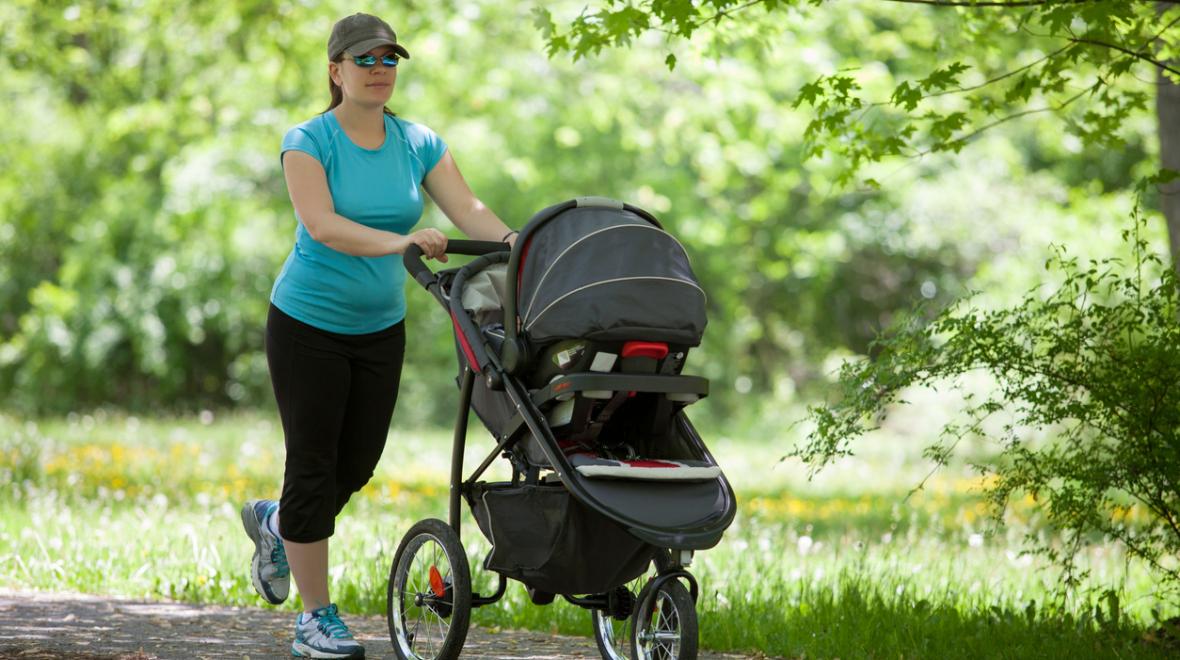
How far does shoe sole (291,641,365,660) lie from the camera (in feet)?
14.8

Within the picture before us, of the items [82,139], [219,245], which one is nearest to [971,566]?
[219,245]

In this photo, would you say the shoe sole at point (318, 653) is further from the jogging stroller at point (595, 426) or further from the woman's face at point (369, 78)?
the woman's face at point (369, 78)

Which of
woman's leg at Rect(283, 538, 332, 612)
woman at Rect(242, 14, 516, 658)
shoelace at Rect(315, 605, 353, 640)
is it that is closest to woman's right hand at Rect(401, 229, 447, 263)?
woman at Rect(242, 14, 516, 658)

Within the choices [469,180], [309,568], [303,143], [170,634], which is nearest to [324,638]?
[309,568]

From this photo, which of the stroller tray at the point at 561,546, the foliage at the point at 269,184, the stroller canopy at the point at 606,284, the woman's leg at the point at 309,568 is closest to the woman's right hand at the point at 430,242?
the stroller canopy at the point at 606,284

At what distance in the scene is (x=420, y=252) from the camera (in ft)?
13.4

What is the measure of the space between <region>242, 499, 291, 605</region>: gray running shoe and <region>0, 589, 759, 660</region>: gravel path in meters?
0.21

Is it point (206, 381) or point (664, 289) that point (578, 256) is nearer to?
point (664, 289)

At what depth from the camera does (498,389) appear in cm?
398

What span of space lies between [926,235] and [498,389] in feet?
57.5

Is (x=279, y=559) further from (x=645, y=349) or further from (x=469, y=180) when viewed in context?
(x=469, y=180)

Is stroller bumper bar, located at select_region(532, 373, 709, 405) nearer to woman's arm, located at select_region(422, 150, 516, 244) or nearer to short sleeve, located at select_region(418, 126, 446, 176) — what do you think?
woman's arm, located at select_region(422, 150, 516, 244)

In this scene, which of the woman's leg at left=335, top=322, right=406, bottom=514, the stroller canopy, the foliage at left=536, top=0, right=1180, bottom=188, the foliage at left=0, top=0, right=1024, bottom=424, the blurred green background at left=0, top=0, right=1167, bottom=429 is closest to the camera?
the stroller canopy

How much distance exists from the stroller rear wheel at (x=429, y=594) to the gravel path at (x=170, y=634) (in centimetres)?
38
